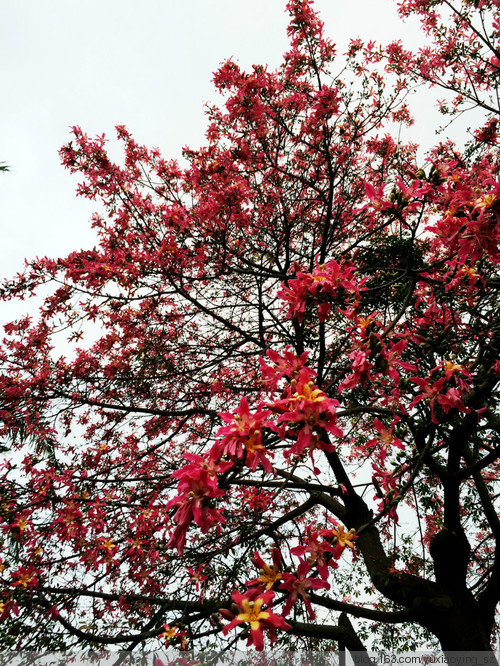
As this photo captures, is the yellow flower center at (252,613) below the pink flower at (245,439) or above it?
below

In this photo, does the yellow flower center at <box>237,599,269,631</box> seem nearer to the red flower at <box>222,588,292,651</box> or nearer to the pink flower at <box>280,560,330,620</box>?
the red flower at <box>222,588,292,651</box>

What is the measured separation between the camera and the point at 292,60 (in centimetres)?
415

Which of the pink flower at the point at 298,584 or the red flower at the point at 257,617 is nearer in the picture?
the red flower at the point at 257,617

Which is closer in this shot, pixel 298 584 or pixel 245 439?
pixel 245 439

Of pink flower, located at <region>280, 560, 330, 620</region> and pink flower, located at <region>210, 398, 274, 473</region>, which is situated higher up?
pink flower, located at <region>210, 398, 274, 473</region>

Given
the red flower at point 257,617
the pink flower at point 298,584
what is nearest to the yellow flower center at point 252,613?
the red flower at point 257,617

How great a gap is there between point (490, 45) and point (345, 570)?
25.2 ft

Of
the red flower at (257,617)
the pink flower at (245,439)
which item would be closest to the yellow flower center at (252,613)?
the red flower at (257,617)

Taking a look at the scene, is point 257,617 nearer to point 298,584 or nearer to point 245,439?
point 298,584

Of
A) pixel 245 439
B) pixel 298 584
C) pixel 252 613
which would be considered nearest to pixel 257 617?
pixel 252 613

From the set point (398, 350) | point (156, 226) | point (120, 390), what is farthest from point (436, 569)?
point (156, 226)

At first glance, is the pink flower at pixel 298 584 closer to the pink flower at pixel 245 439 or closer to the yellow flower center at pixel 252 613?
the yellow flower center at pixel 252 613

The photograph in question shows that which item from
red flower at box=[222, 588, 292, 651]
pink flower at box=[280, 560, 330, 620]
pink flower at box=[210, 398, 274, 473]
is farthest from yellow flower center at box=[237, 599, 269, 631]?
pink flower at box=[210, 398, 274, 473]

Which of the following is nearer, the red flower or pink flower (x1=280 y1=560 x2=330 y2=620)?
the red flower
